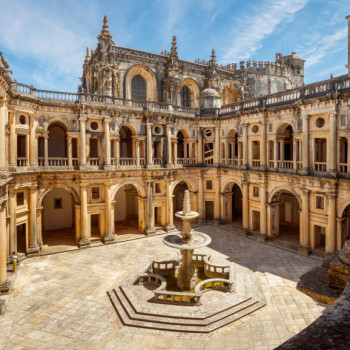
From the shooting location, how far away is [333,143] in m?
21.1

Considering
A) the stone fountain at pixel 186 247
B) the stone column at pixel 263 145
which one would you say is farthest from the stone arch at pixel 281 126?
the stone fountain at pixel 186 247

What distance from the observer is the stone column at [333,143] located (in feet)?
68.6

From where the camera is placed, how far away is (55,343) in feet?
43.3

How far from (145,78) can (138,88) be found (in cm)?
151

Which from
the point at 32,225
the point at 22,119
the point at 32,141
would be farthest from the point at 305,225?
the point at 22,119

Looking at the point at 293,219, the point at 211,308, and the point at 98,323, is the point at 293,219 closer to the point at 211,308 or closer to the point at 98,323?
the point at 211,308

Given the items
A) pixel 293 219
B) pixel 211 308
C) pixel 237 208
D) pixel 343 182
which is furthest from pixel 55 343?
pixel 237 208

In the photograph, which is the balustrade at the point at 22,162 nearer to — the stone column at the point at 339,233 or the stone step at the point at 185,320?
the stone step at the point at 185,320

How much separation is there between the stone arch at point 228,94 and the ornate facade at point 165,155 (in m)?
0.23

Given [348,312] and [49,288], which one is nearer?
[348,312]

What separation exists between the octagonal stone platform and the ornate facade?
7.97 m

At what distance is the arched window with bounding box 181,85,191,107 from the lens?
119 feet

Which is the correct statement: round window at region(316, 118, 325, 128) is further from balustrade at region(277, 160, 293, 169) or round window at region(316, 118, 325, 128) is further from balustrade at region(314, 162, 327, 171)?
balustrade at region(277, 160, 293, 169)

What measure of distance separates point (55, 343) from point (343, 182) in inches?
818
